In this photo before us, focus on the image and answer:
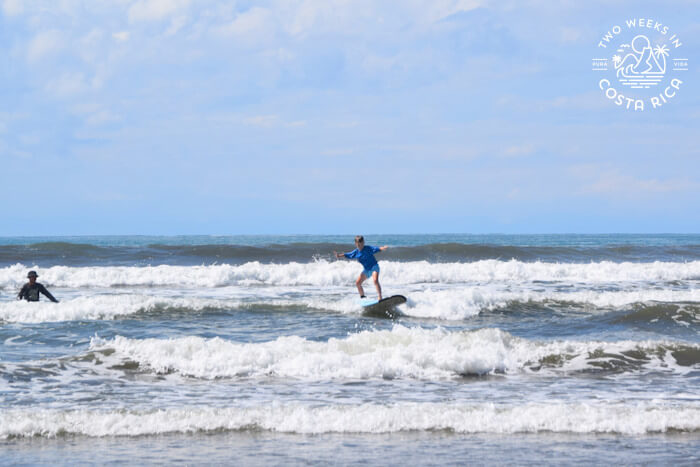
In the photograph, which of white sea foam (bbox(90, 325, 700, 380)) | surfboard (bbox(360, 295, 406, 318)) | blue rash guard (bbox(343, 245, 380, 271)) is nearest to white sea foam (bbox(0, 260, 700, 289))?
surfboard (bbox(360, 295, 406, 318))

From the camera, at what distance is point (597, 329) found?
604 inches

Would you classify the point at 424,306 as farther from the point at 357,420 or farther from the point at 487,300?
the point at 357,420

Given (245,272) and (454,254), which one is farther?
(454,254)

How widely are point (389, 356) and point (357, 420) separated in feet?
10.4

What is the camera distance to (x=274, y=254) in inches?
1502

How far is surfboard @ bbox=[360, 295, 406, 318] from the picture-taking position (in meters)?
17.9

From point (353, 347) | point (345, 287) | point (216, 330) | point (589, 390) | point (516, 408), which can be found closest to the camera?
point (516, 408)

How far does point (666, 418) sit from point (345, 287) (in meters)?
17.6

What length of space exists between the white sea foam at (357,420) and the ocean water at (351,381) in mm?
24

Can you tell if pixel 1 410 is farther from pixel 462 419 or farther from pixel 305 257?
pixel 305 257

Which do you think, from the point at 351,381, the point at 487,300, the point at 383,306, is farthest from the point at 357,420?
the point at 487,300

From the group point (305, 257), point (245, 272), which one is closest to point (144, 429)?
point (245, 272)

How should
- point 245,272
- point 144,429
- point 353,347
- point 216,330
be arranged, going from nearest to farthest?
point 144,429
point 353,347
point 216,330
point 245,272

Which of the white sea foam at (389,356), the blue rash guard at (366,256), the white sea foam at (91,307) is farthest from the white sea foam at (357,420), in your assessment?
the blue rash guard at (366,256)
